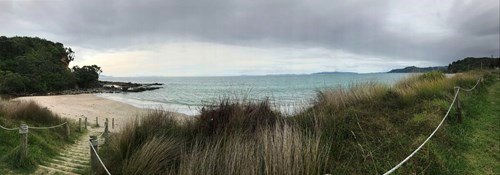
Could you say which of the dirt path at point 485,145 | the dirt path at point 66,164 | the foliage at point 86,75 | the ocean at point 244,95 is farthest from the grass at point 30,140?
the foliage at point 86,75

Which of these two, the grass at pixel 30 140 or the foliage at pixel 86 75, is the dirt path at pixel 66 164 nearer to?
the grass at pixel 30 140

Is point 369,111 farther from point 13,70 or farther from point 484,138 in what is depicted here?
point 13,70

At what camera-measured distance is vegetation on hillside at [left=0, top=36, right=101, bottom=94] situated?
63216 mm

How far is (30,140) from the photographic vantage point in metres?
8.78

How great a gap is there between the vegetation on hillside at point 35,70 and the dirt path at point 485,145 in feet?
216

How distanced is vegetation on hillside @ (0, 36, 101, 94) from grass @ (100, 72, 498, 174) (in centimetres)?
6354

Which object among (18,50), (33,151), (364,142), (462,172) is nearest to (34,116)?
(33,151)

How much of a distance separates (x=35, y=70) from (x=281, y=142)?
259 feet

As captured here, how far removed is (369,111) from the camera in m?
7.79

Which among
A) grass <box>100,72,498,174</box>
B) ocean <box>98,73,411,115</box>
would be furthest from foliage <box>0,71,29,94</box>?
grass <box>100,72,498,174</box>

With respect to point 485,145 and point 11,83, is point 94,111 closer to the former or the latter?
point 485,145

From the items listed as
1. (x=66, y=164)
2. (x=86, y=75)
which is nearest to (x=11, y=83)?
(x=86, y=75)

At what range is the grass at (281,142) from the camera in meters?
3.95

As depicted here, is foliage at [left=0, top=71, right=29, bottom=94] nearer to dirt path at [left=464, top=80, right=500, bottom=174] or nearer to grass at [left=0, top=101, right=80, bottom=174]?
grass at [left=0, top=101, right=80, bottom=174]
